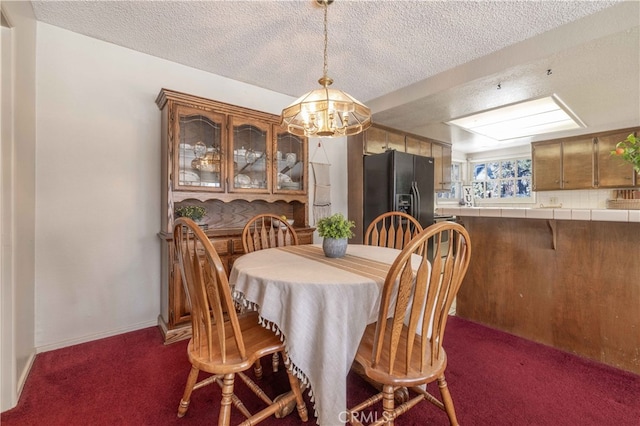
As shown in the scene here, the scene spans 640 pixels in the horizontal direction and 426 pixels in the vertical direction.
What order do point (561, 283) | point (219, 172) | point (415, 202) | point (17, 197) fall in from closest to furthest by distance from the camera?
point (17, 197) → point (561, 283) → point (219, 172) → point (415, 202)

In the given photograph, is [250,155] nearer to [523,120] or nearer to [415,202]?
[415,202]

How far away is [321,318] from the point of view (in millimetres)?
1131

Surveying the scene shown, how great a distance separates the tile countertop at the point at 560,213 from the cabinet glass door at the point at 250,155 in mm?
1706

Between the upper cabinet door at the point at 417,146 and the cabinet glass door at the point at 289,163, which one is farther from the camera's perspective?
the upper cabinet door at the point at 417,146

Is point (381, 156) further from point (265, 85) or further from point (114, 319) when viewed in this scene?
point (114, 319)

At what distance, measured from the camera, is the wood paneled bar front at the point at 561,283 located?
70.5 inches

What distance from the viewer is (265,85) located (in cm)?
302

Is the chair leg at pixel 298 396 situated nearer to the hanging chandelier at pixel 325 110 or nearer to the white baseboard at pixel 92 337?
the hanging chandelier at pixel 325 110

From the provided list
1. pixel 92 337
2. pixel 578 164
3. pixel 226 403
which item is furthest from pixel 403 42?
pixel 578 164

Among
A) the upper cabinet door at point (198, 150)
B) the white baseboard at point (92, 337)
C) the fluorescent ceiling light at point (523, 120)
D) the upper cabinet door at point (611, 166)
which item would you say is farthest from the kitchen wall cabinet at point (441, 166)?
the white baseboard at point (92, 337)

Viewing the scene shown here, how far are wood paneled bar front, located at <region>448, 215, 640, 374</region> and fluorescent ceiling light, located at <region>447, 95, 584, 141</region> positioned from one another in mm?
1768

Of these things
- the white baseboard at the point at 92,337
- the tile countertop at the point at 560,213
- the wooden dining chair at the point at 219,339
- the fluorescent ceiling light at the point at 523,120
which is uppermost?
the fluorescent ceiling light at the point at 523,120

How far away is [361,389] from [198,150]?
2132mm

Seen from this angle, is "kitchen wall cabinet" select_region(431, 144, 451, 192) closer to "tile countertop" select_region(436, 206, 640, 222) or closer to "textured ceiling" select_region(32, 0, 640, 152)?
"textured ceiling" select_region(32, 0, 640, 152)
